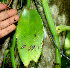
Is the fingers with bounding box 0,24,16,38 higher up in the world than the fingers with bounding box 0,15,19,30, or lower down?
lower down

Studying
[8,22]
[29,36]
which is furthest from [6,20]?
[29,36]

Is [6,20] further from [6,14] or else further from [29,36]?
[29,36]

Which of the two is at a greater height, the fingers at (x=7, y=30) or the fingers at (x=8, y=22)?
the fingers at (x=8, y=22)

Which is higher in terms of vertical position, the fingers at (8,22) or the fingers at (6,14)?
the fingers at (6,14)

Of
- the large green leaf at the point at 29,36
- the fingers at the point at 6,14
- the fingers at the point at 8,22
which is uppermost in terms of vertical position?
the fingers at the point at 6,14

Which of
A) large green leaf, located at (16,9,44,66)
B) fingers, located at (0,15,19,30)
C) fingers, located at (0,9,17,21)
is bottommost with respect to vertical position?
large green leaf, located at (16,9,44,66)
